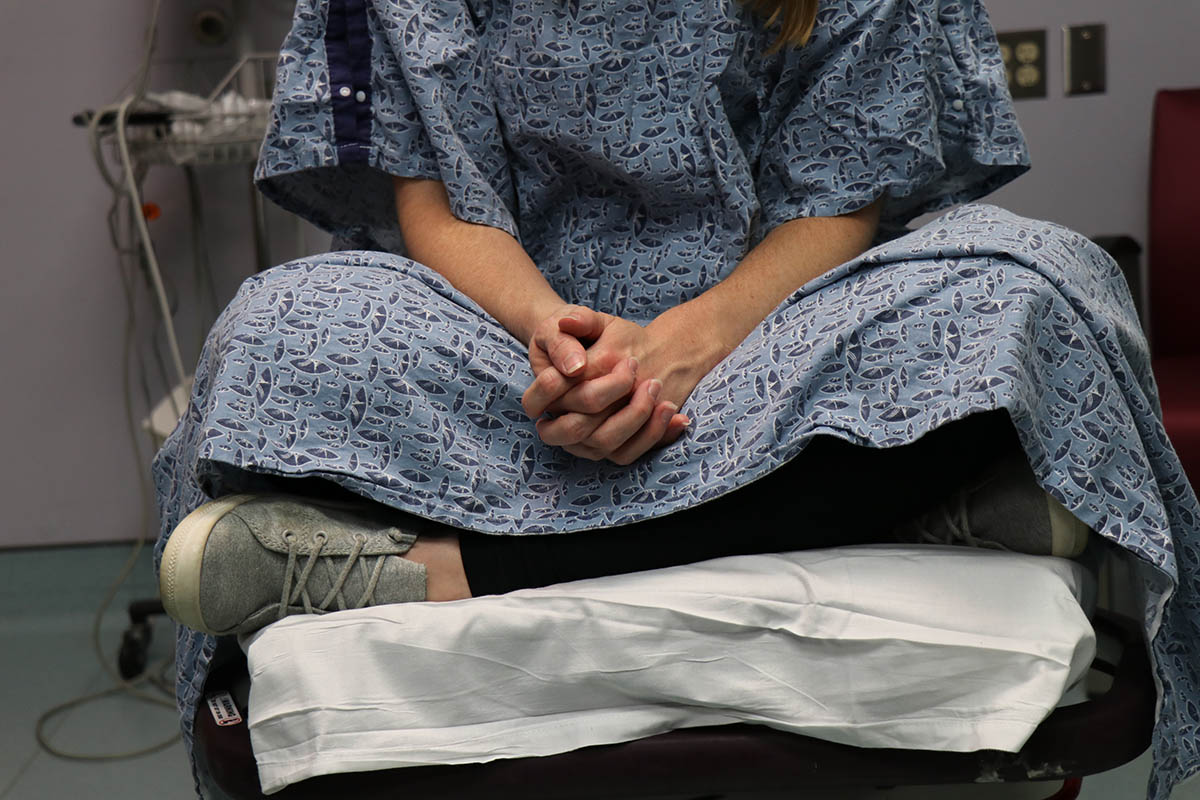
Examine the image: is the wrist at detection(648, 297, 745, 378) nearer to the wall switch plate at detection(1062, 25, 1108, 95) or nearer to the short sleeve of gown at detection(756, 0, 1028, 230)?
the short sleeve of gown at detection(756, 0, 1028, 230)

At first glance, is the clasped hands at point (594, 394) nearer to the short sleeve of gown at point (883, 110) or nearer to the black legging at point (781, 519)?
the black legging at point (781, 519)

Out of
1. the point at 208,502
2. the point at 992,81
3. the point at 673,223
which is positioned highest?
the point at 992,81

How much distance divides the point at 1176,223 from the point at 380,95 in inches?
59.5

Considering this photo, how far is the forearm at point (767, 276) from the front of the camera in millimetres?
895

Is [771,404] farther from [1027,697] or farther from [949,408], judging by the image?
[1027,697]

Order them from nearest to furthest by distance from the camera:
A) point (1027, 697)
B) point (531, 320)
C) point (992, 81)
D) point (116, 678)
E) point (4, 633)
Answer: point (1027, 697)
point (531, 320)
point (992, 81)
point (116, 678)
point (4, 633)

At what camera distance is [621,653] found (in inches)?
27.4

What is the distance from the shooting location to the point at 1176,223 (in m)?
1.91

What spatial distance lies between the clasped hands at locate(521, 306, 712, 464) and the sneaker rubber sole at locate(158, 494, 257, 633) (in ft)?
0.74

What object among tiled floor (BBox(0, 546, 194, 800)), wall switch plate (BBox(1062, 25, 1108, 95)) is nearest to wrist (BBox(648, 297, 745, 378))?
tiled floor (BBox(0, 546, 194, 800))

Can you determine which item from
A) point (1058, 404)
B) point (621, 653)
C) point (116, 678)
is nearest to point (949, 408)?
point (1058, 404)

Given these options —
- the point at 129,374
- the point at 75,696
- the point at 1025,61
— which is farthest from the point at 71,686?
the point at 1025,61

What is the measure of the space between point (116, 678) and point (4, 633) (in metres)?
0.40

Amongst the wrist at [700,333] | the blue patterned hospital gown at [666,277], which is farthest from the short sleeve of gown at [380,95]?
the wrist at [700,333]
